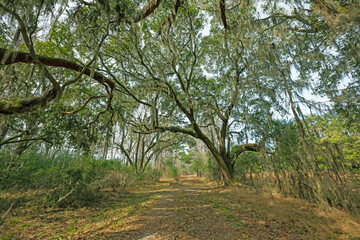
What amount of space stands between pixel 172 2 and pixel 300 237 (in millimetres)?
7281

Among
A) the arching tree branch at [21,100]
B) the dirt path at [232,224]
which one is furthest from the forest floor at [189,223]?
the arching tree branch at [21,100]

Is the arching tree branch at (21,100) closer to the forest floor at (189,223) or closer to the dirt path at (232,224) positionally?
the forest floor at (189,223)

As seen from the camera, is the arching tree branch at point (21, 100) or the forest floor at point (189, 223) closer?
the arching tree branch at point (21, 100)

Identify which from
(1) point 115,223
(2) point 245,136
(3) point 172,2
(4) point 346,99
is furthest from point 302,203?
(3) point 172,2

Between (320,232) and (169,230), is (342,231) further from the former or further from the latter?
(169,230)

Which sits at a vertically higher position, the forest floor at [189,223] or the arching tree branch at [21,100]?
the arching tree branch at [21,100]

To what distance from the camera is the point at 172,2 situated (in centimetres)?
479

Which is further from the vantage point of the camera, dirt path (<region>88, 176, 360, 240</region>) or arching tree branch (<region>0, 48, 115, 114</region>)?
dirt path (<region>88, 176, 360, 240</region>)

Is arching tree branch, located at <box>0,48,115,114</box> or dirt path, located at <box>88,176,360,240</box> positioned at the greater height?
arching tree branch, located at <box>0,48,115,114</box>

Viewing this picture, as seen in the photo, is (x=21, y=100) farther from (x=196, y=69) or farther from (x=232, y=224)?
(x=196, y=69)

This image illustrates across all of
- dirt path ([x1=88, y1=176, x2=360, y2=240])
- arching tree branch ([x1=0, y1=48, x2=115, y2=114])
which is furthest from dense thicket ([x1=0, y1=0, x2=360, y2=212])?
dirt path ([x1=88, y1=176, x2=360, y2=240])

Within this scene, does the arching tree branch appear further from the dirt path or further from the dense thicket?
the dirt path

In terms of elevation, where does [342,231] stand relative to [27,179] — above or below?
below

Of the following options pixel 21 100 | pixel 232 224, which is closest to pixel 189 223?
pixel 232 224
